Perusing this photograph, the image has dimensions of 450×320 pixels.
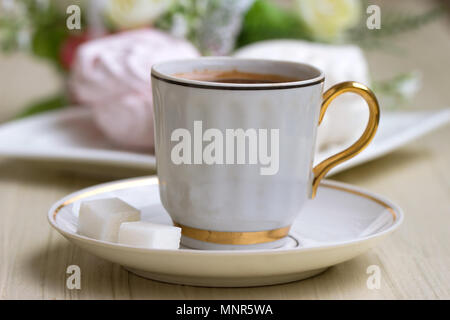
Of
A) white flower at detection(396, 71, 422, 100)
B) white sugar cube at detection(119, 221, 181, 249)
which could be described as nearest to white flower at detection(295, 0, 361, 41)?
white flower at detection(396, 71, 422, 100)

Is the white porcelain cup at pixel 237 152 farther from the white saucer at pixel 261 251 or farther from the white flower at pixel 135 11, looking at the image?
the white flower at pixel 135 11

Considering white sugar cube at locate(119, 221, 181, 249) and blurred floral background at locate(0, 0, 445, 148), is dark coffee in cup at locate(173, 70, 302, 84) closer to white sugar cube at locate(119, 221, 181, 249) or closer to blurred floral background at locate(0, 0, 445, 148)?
white sugar cube at locate(119, 221, 181, 249)

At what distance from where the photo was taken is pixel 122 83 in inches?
38.7

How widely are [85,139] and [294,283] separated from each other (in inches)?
20.2

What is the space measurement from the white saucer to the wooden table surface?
2cm

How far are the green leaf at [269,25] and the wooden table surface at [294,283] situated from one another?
262 millimetres

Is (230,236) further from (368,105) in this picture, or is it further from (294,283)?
(368,105)

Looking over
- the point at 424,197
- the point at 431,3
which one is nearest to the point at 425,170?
the point at 424,197

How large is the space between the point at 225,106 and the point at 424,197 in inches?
15.9

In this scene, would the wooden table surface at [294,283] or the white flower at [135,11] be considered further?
the white flower at [135,11]

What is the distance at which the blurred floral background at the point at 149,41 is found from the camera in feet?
3.26

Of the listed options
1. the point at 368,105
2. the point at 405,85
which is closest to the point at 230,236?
the point at 368,105

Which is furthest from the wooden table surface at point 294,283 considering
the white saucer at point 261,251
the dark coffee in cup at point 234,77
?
the dark coffee in cup at point 234,77
